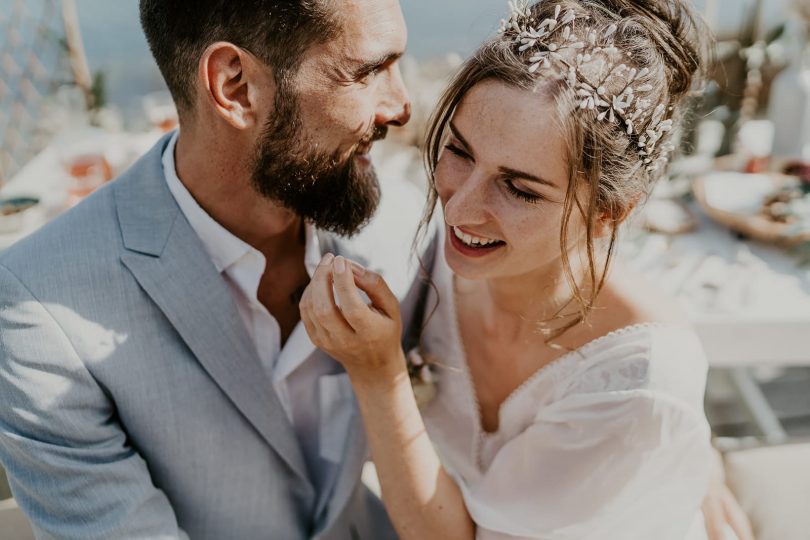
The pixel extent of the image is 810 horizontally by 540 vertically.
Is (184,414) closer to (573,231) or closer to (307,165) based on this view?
(307,165)

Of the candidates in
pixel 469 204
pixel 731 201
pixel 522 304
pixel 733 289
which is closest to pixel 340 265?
pixel 469 204

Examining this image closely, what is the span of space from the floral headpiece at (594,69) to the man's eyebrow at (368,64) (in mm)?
275

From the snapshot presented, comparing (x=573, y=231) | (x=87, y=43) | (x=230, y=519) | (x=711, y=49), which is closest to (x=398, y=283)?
(x=573, y=231)

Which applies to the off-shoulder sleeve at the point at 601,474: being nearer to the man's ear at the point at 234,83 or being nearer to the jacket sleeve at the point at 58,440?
the jacket sleeve at the point at 58,440

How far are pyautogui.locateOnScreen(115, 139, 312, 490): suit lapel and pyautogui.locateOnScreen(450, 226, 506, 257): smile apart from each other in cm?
50

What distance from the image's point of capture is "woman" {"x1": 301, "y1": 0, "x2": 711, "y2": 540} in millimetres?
1257

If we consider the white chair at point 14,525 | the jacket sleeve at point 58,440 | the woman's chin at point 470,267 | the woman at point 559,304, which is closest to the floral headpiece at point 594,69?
the woman at point 559,304

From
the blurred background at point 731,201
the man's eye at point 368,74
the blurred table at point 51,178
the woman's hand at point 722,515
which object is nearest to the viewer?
the man's eye at point 368,74

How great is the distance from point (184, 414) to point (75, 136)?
2.30 metres

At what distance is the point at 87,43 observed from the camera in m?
7.16

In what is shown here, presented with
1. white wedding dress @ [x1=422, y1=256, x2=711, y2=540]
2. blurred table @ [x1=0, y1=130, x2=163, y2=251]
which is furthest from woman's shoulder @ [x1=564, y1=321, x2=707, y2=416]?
blurred table @ [x1=0, y1=130, x2=163, y2=251]

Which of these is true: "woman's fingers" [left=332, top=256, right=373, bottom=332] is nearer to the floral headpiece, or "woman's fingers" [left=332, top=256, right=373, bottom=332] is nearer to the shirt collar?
the shirt collar

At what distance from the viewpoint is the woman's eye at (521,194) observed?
4.25ft

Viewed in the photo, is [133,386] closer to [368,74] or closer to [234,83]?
[234,83]
